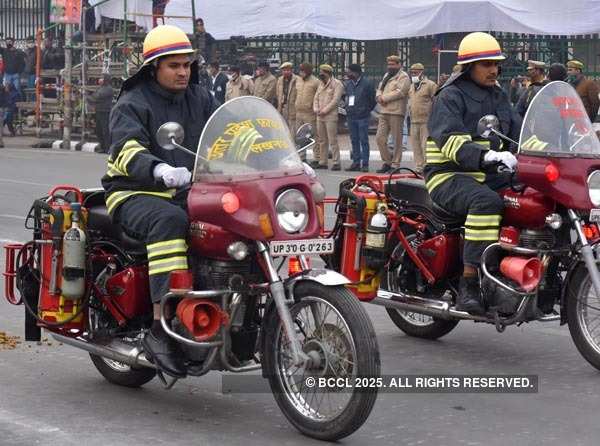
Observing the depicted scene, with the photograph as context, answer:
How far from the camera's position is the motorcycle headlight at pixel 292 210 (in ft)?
19.4

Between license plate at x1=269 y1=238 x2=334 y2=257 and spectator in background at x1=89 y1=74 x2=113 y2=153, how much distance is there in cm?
2095

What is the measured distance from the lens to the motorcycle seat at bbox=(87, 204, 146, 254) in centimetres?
655

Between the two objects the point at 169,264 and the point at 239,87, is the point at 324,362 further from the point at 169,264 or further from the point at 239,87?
the point at 239,87

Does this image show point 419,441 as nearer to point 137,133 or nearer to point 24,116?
point 137,133

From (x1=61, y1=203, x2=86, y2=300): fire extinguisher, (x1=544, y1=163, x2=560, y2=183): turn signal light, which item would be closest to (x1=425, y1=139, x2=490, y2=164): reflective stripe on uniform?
(x1=544, y1=163, x2=560, y2=183): turn signal light

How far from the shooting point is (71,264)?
6.61 meters

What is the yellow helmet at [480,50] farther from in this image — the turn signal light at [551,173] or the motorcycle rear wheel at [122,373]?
the motorcycle rear wheel at [122,373]

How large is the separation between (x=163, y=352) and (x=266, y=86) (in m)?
18.7

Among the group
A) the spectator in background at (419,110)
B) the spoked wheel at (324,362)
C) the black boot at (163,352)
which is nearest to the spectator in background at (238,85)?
the spectator in background at (419,110)

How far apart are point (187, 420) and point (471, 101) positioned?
2.78 meters

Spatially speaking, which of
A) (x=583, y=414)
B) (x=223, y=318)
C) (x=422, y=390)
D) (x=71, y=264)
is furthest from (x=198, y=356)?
(x=583, y=414)

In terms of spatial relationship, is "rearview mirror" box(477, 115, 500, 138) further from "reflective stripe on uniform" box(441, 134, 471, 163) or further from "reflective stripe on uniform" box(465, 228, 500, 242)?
"reflective stripe on uniform" box(465, 228, 500, 242)

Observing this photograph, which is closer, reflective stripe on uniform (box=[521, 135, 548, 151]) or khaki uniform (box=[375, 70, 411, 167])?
reflective stripe on uniform (box=[521, 135, 548, 151])

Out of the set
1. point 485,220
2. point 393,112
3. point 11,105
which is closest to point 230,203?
point 485,220
